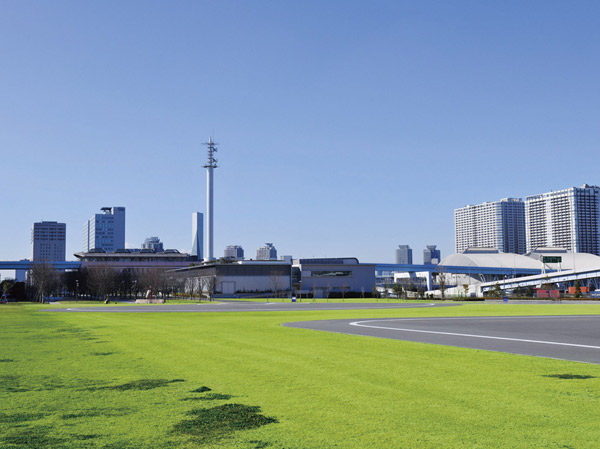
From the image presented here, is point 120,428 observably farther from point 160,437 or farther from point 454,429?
point 454,429

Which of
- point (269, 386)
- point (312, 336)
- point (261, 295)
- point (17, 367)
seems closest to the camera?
point (269, 386)

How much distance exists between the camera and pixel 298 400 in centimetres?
879

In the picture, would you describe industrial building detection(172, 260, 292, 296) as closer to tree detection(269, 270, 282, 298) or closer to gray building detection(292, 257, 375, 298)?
tree detection(269, 270, 282, 298)

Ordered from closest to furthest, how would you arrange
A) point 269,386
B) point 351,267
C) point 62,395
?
1. point 62,395
2. point 269,386
3. point 351,267

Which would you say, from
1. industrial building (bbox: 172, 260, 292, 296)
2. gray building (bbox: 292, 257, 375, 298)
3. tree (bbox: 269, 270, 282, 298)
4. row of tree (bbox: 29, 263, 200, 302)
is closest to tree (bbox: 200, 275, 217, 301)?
industrial building (bbox: 172, 260, 292, 296)

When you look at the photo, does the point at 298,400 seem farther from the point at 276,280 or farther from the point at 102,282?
the point at 276,280

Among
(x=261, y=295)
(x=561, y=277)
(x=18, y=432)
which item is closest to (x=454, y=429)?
(x=18, y=432)

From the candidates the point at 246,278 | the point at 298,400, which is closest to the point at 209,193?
the point at 246,278

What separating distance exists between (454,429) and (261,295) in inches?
5269

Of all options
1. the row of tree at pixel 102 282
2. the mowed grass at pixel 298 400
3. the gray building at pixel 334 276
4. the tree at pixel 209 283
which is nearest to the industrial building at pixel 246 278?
the tree at pixel 209 283

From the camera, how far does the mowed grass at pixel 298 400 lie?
6668 mm

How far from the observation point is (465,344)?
57.8 feet

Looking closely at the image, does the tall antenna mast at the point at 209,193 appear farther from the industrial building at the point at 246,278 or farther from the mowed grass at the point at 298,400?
the mowed grass at the point at 298,400

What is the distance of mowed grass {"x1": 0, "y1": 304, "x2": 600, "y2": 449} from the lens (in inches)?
263
